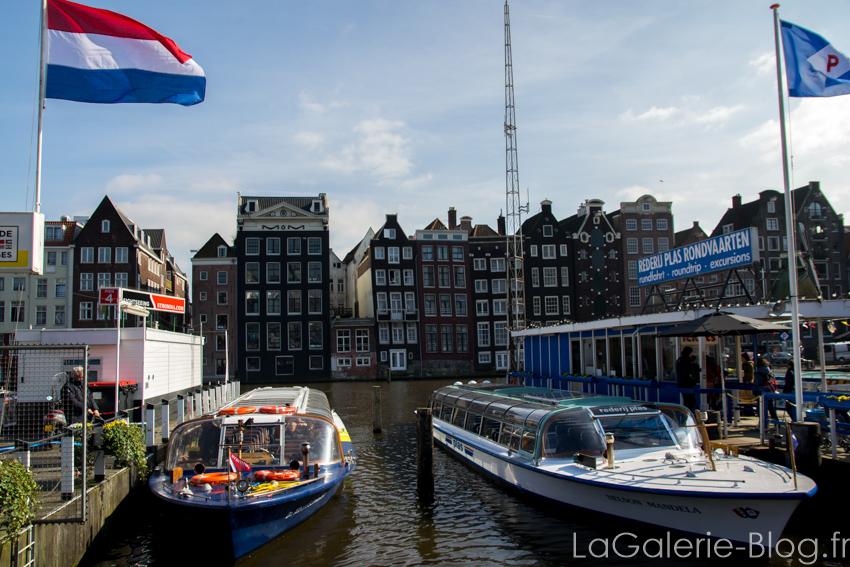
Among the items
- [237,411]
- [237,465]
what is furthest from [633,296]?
[237,465]

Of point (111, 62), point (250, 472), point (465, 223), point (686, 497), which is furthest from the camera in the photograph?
point (465, 223)

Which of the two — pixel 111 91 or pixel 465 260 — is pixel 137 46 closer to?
pixel 111 91

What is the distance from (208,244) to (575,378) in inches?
2049

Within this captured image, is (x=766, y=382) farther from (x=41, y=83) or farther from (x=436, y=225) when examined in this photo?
(x=436, y=225)

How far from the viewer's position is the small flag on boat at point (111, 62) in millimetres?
11680

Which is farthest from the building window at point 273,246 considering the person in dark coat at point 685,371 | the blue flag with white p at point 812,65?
the blue flag with white p at point 812,65

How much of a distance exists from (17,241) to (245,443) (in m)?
5.82

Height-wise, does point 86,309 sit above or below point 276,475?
above

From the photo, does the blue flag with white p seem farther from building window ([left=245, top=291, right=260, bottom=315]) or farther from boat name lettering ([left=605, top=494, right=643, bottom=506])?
building window ([left=245, top=291, right=260, bottom=315])

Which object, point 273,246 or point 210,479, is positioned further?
point 273,246

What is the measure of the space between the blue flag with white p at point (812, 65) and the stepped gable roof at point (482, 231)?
54.7 meters

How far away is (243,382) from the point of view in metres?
60.3

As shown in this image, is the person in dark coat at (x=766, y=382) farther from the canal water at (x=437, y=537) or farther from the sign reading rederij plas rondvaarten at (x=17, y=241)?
the sign reading rederij plas rondvaarten at (x=17, y=241)

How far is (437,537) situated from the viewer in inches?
501
